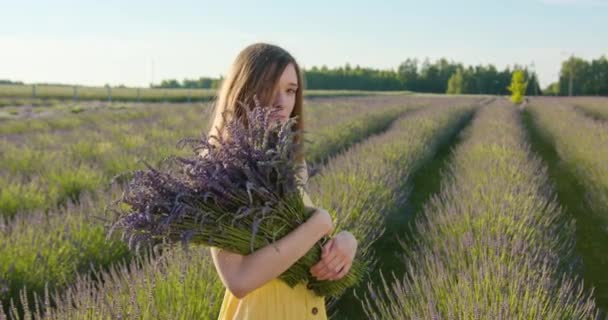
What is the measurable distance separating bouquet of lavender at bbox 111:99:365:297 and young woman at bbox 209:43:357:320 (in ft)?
0.16

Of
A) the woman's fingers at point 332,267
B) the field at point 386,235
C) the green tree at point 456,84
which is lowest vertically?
the field at point 386,235

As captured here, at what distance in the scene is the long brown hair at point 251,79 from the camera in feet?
6.12

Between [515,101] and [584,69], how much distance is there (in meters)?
55.2

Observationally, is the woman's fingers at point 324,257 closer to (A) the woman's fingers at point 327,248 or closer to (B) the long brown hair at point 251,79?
(A) the woman's fingers at point 327,248

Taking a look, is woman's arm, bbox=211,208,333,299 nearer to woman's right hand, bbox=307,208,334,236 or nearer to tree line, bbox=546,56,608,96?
woman's right hand, bbox=307,208,334,236

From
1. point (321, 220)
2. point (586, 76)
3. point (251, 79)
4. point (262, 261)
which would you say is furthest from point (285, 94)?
point (586, 76)

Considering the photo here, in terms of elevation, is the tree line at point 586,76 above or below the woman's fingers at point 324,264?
above

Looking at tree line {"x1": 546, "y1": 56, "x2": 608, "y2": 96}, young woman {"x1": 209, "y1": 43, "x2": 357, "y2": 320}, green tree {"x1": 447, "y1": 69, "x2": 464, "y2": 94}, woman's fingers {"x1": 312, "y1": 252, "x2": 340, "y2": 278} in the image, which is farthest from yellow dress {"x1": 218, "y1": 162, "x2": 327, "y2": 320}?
green tree {"x1": 447, "y1": 69, "x2": 464, "y2": 94}

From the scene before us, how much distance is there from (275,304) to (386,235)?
4.24 m

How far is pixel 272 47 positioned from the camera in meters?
1.93

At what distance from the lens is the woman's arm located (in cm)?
164

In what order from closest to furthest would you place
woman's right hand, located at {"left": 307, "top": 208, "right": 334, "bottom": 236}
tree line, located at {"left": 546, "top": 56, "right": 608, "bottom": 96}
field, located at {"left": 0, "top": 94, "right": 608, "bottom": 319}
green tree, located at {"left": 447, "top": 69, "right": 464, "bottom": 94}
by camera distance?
1. woman's right hand, located at {"left": 307, "top": 208, "right": 334, "bottom": 236}
2. field, located at {"left": 0, "top": 94, "right": 608, "bottom": 319}
3. tree line, located at {"left": 546, "top": 56, "right": 608, "bottom": 96}
4. green tree, located at {"left": 447, "top": 69, "right": 464, "bottom": 94}

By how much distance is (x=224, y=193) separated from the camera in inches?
62.7

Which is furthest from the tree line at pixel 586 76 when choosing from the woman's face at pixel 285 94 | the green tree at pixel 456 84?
the woman's face at pixel 285 94
